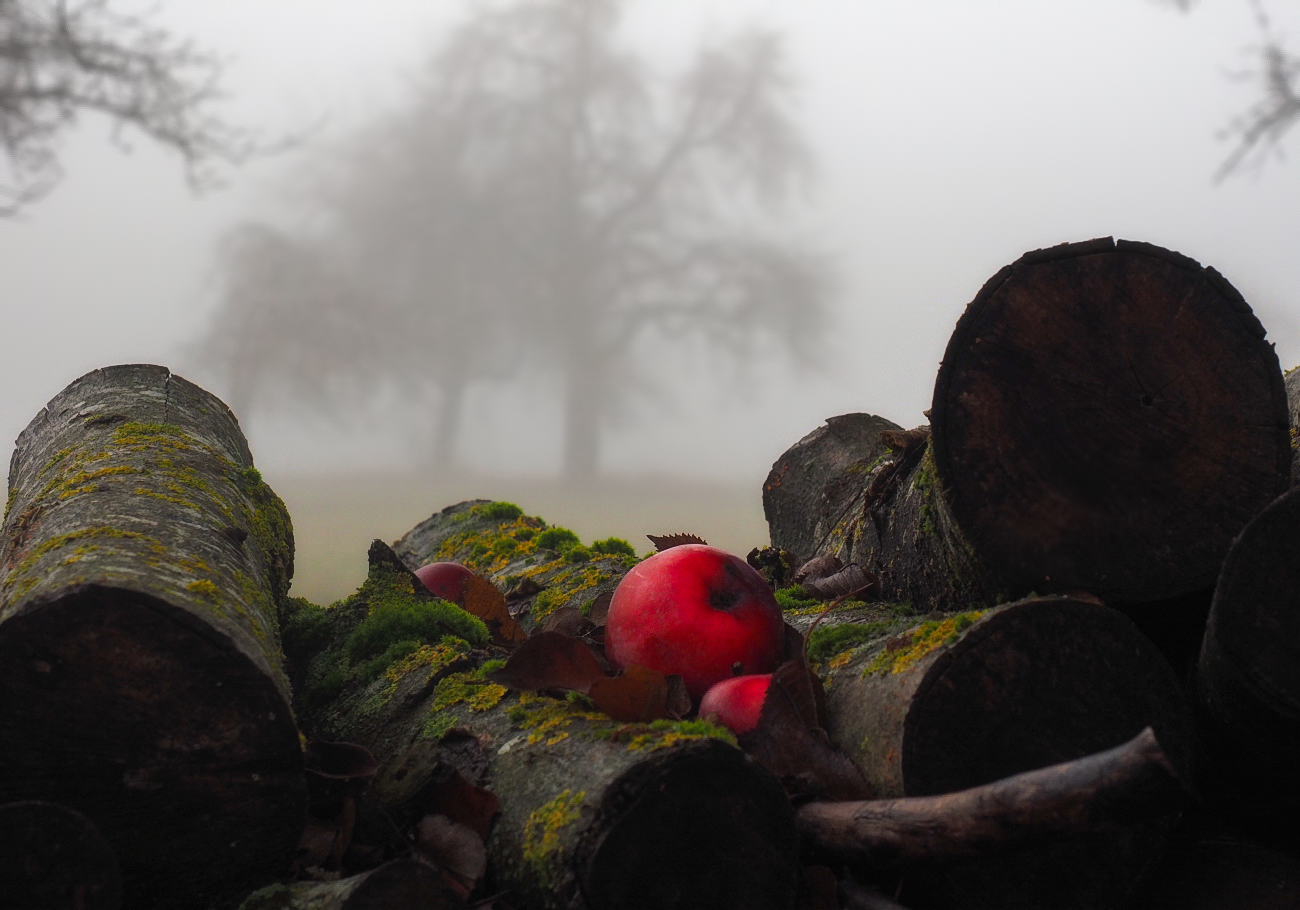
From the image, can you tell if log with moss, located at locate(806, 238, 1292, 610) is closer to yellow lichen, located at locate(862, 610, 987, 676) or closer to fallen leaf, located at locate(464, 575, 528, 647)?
yellow lichen, located at locate(862, 610, 987, 676)

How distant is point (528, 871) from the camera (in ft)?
5.19

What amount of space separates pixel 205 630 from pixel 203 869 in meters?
0.45

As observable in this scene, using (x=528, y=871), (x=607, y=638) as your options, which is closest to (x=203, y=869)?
(x=528, y=871)

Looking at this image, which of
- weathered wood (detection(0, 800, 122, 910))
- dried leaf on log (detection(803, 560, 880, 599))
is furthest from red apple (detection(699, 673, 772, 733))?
weathered wood (detection(0, 800, 122, 910))

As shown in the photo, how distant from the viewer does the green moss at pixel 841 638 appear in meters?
2.18

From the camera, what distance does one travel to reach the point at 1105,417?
2025 mm

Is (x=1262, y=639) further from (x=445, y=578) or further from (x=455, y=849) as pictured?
(x=445, y=578)

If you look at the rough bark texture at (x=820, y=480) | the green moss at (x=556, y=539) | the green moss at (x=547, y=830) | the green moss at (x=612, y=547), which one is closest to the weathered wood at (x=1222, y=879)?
the green moss at (x=547, y=830)

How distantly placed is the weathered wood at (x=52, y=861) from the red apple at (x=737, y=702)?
1148 mm

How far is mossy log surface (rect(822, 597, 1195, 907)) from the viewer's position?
65.6 inches

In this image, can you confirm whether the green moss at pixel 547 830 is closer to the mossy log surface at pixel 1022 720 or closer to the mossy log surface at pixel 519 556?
the mossy log surface at pixel 1022 720

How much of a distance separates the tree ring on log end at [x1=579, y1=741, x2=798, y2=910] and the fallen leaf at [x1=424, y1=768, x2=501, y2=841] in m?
0.41

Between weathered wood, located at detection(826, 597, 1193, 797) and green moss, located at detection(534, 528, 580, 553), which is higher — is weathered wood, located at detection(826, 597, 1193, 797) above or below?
below

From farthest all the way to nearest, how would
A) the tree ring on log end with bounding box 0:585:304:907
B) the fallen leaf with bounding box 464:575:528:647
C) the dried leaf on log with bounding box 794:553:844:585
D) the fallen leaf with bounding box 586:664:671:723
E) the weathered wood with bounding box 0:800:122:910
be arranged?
the fallen leaf with bounding box 464:575:528:647
the dried leaf on log with bounding box 794:553:844:585
the fallen leaf with bounding box 586:664:671:723
the tree ring on log end with bounding box 0:585:304:907
the weathered wood with bounding box 0:800:122:910
